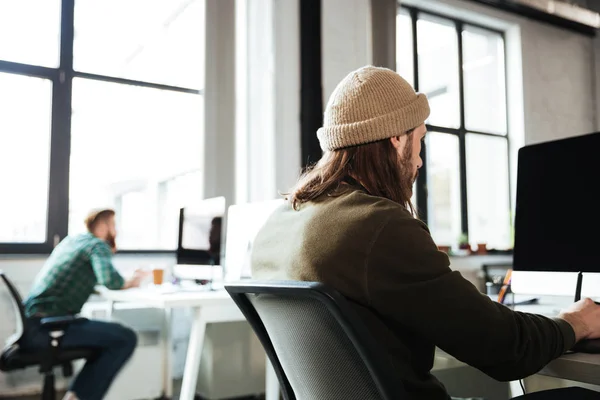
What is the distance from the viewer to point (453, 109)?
5992 millimetres

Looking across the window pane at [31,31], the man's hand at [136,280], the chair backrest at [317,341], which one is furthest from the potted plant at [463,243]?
the chair backrest at [317,341]

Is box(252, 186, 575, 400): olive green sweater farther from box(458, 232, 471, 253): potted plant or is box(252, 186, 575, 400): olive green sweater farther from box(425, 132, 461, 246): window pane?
box(425, 132, 461, 246): window pane

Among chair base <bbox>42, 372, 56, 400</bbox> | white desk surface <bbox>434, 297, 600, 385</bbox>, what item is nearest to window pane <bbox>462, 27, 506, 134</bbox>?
chair base <bbox>42, 372, 56, 400</bbox>

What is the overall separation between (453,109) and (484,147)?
61 cm

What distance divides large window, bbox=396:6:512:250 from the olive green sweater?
Result: 4652mm

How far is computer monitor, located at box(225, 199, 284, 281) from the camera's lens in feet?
9.35

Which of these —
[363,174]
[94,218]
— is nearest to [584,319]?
[363,174]

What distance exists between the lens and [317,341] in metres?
0.87

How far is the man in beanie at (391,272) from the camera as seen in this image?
34.4 inches

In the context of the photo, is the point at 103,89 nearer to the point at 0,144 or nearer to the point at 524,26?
the point at 0,144

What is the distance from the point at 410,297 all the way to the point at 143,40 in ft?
13.2

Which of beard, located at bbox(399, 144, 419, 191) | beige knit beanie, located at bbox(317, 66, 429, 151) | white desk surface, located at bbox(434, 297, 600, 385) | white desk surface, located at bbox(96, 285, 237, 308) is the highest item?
beige knit beanie, located at bbox(317, 66, 429, 151)

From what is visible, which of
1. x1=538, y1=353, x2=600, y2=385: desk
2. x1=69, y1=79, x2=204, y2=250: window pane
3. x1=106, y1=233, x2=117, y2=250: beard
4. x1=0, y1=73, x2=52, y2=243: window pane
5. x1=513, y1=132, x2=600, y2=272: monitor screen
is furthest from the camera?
x1=69, y1=79, x2=204, y2=250: window pane

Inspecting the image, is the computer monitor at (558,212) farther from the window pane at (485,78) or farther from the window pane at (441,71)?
the window pane at (485,78)
